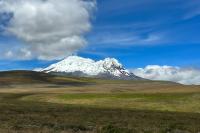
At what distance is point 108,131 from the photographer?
2930 cm

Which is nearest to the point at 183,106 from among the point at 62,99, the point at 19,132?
the point at 62,99

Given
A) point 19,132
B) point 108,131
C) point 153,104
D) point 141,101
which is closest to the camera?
point 19,132

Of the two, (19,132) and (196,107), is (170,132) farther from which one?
(196,107)

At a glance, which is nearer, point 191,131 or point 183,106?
point 191,131

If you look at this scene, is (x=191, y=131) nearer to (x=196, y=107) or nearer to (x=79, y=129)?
(x=79, y=129)

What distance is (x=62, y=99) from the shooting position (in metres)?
102

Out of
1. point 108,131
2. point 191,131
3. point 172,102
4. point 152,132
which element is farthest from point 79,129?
point 172,102

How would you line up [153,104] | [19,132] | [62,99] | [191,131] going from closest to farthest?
[19,132] < [191,131] < [153,104] < [62,99]

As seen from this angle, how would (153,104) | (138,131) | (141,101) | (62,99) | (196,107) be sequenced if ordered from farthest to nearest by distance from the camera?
(62,99) < (141,101) < (153,104) < (196,107) < (138,131)

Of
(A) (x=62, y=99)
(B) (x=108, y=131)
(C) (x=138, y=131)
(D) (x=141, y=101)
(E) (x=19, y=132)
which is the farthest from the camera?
(A) (x=62, y=99)

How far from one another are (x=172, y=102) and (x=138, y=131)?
5074 centimetres

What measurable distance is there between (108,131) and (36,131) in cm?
486

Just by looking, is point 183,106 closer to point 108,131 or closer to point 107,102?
point 107,102

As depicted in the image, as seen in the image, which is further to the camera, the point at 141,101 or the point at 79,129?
the point at 141,101
